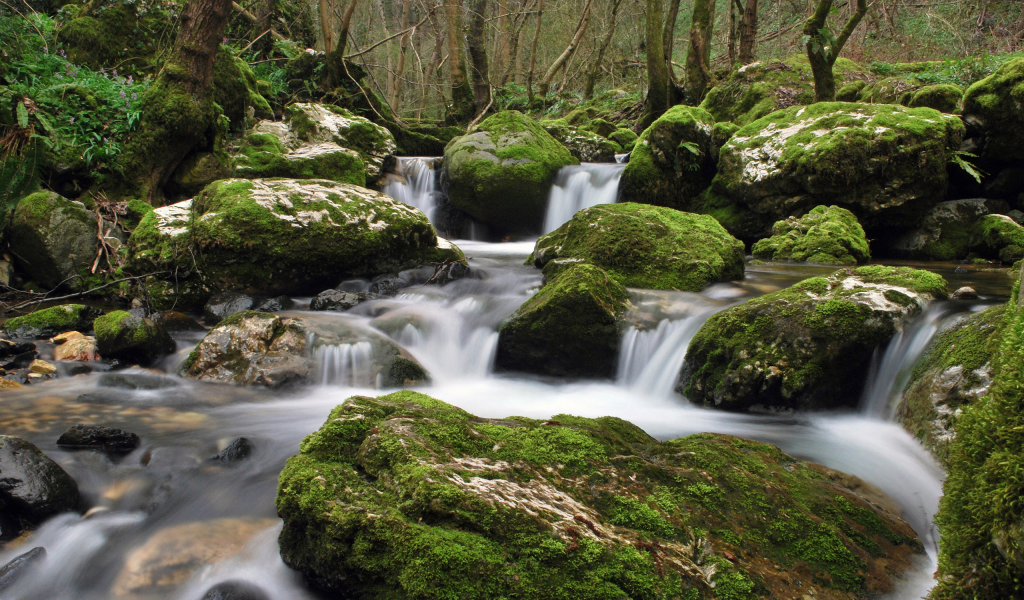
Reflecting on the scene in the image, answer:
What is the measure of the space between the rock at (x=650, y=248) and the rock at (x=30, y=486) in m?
5.32

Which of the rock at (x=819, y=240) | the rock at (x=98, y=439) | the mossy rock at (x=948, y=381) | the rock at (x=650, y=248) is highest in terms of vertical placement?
the rock at (x=819, y=240)

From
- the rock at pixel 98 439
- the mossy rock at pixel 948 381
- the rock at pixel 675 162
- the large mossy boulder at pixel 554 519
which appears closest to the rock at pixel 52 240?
the rock at pixel 98 439

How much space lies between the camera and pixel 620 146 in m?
15.0

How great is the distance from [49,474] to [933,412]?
5.04 meters

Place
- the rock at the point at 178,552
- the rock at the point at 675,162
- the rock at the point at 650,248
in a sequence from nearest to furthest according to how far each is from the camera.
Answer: the rock at the point at 178,552
the rock at the point at 650,248
the rock at the point at 675,162

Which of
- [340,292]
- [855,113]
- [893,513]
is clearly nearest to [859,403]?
[893,513]

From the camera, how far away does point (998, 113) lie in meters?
8.23

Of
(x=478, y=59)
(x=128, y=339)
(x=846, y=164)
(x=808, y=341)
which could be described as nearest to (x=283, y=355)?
(x=128, y=339)

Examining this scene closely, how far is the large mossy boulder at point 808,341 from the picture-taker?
4117 millimetres

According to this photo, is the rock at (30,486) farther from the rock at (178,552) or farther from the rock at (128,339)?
the rock at (128,339)

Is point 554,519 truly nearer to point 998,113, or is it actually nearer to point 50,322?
point 50,322

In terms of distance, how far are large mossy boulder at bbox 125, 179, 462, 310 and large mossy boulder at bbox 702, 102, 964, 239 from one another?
591 cm

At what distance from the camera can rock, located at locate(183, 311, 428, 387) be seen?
514 cm

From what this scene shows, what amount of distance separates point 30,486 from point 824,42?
41.6 ft
